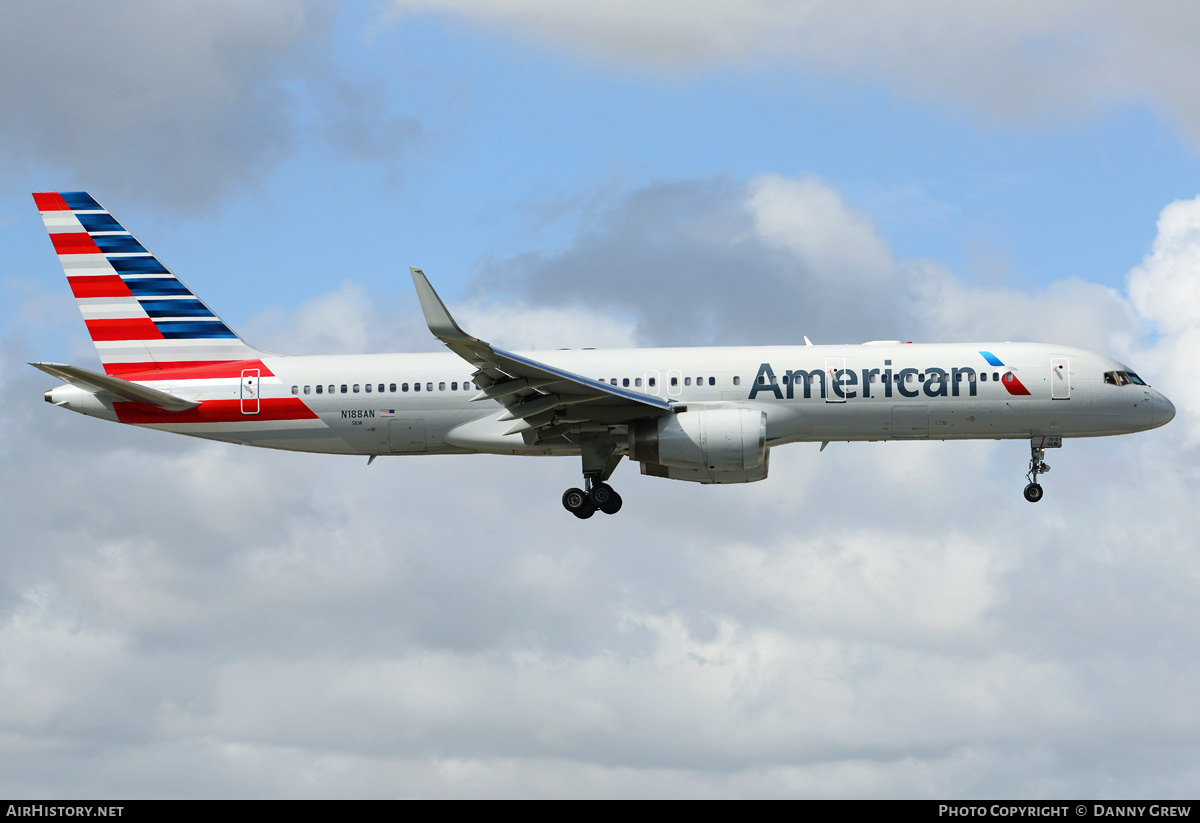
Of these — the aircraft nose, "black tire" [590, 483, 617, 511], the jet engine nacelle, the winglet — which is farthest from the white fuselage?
the winglet

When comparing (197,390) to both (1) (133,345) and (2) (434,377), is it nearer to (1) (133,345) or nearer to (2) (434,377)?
(1) (133,345)

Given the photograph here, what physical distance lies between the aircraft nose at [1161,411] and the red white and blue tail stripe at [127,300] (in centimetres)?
2887

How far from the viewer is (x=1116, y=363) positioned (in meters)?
43.6

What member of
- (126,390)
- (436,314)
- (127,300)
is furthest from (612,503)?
(127,300)

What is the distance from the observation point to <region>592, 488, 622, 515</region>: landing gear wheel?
144 ft

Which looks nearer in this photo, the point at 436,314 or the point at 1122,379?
the point at 436,314

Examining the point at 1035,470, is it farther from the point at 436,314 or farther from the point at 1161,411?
the point at 436,314

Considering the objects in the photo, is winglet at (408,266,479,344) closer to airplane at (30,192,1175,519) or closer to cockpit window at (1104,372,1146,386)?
airplane at (30,192,1175,519)

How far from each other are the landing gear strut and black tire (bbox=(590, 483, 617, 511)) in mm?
13185

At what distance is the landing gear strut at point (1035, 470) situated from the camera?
43.4 meters

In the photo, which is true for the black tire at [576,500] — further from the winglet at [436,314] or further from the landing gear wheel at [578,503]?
the winglet at [436,314]

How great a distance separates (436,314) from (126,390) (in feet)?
41.6

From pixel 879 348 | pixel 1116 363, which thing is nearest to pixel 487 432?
pixel 879 348

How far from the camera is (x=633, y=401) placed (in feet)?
134
